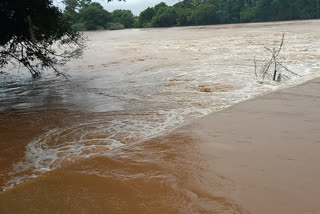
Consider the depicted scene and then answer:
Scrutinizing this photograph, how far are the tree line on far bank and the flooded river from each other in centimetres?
5276

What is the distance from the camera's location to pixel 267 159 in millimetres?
3350

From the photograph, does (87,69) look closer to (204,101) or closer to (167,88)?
(167,88)

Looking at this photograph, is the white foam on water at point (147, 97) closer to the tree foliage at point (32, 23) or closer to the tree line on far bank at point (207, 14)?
the tree foliage at point (32, 23)

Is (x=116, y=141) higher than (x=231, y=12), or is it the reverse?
(x=231, y=12)

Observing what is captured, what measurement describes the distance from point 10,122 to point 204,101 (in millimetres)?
3444

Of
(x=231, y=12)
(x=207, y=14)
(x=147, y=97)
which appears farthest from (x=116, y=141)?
(x=231, y=12)

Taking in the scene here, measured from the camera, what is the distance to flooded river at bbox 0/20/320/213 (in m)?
2.76

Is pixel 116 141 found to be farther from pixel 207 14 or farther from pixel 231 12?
pixel 231 12

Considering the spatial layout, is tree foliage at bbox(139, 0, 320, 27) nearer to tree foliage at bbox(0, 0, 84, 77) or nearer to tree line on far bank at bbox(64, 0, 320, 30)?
tree line on far bank at bbox(64, 0, 320, 30)

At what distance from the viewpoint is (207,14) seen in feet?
238

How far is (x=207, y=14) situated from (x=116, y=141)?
71.8m

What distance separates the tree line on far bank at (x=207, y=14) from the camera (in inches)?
2461

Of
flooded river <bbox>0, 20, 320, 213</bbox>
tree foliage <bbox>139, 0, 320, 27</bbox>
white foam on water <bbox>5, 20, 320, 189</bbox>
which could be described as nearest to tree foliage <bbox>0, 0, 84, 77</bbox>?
flooded river <bbox>0, 20, 320, 213</bbox>

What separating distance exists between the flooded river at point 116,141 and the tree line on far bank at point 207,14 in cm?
5276
